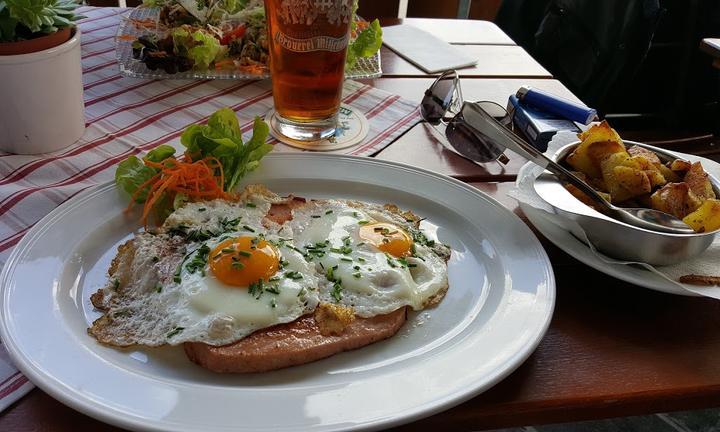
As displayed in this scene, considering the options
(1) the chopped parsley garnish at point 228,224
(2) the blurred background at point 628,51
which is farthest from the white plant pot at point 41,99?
(2) the blurred background at point 628,51

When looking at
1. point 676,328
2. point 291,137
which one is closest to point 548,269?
point 676,328

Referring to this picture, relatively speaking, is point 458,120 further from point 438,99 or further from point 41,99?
point 41,99

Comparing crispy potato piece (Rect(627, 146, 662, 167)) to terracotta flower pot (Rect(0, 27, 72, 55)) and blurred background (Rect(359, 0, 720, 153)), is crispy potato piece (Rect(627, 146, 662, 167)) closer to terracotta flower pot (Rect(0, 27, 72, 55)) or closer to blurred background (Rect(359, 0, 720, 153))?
terracotta flower pot (Rect(0, 27, 72, 55))

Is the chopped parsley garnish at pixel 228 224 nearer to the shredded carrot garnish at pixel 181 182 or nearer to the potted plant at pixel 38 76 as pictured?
the shredded carrot garnish at pixel 181 182

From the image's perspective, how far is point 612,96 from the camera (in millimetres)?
4434

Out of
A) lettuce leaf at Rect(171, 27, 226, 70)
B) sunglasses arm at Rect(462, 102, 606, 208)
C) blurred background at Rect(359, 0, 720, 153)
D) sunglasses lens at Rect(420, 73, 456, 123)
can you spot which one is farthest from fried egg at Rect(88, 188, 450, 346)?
blurred background at Rect(359, 0, 720, 153)

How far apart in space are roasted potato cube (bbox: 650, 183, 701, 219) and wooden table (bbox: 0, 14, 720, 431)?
0.21 metres

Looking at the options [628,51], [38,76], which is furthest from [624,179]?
[628,51]

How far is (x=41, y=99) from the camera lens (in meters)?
1.71

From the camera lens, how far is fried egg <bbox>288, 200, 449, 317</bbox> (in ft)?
4.35

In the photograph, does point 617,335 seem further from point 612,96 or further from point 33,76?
point 612,96

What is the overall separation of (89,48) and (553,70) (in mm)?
2904

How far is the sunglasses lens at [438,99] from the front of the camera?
221cm

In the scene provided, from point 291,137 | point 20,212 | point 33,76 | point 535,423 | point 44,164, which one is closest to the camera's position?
point 535,423
